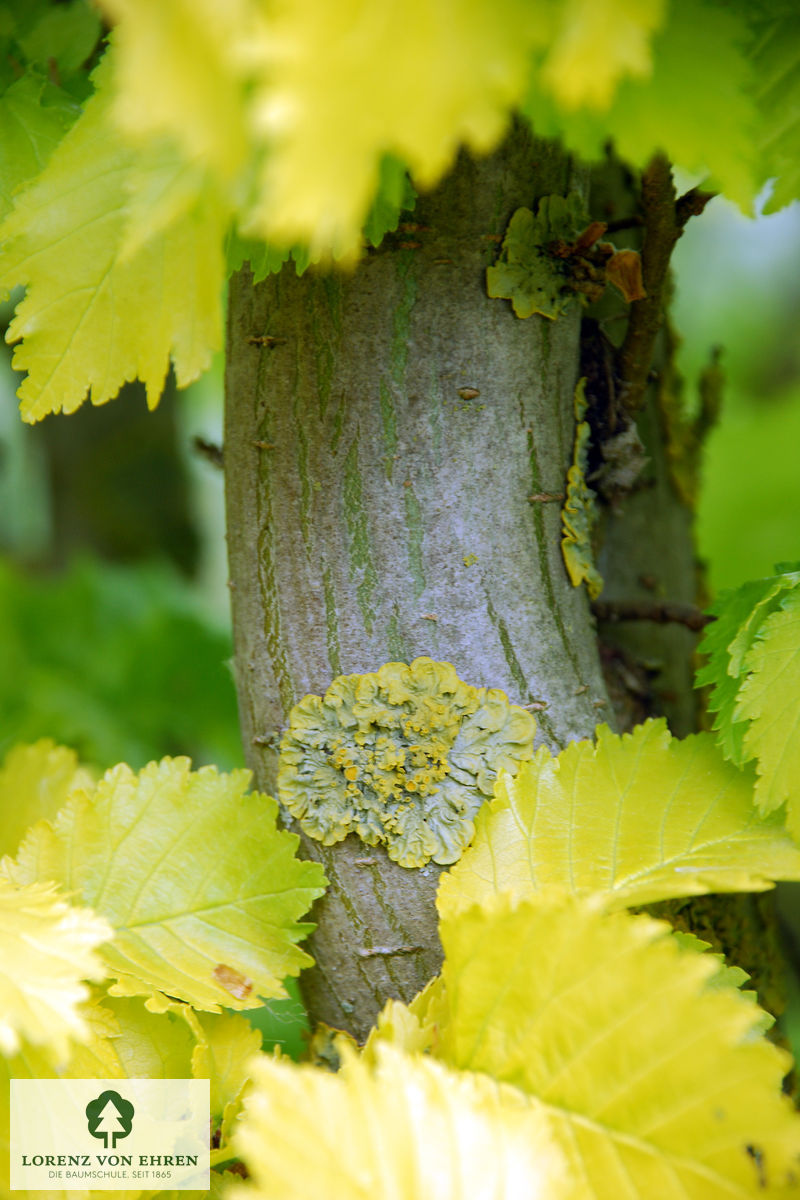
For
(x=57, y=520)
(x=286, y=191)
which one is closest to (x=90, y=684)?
(x=57, y=520)

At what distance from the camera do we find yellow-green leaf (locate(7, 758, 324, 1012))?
1.87 ft

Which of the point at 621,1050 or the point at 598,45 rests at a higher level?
the point at 598,45

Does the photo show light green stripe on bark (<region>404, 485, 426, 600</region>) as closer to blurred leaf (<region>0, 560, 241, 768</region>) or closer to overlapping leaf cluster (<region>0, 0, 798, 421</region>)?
overlapping leaf cluster (<region>0, 0, 798, 421</region>)

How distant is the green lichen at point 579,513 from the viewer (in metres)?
0.65

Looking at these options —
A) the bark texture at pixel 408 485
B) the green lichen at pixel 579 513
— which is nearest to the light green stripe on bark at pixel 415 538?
the bark texture at pixel 408 485

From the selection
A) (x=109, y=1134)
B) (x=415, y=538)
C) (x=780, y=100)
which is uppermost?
(x=780, y=100)

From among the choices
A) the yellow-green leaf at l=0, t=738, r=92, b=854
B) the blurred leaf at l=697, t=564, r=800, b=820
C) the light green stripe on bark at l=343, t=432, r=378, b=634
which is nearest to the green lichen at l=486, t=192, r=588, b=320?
the light green stripe on bark at l=343, t=432, r=378, b=634

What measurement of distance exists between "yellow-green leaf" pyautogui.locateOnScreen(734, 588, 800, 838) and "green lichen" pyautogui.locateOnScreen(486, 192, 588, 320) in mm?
268

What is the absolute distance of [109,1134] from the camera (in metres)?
0.50

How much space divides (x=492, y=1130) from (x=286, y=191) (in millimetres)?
411

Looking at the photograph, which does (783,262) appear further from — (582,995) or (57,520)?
(582,995)

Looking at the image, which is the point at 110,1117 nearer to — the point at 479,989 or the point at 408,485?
the point at 479,989

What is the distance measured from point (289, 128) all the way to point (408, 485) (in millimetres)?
333

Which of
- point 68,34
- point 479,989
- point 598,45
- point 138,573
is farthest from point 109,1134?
point 138,573
